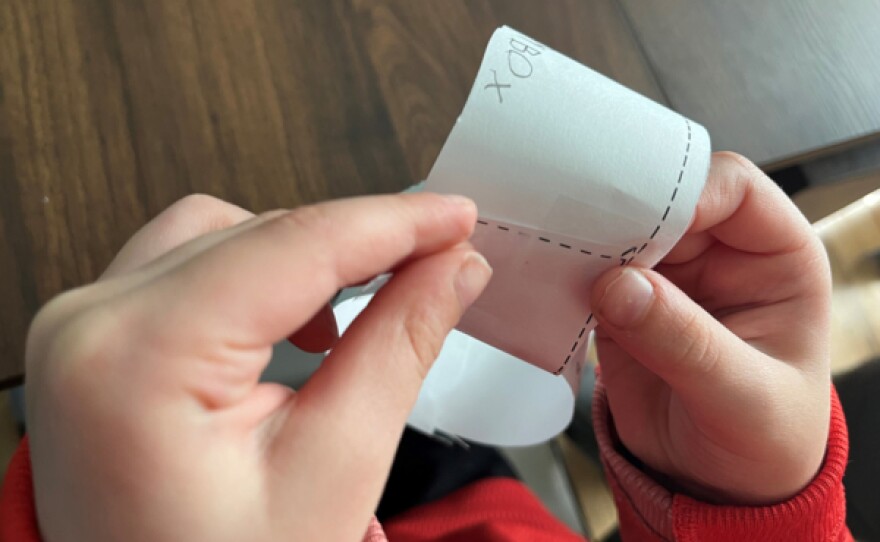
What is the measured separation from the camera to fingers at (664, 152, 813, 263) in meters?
0.45

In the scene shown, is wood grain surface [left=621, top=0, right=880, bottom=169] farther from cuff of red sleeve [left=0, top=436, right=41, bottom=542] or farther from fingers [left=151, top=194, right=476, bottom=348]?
cuff of red sleeve [left=0, top=436, right=41, bottom=542]

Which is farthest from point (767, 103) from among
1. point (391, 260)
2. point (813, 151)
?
point (391, 260)

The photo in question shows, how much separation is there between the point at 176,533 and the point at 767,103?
561 millimetres

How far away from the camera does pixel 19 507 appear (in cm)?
35

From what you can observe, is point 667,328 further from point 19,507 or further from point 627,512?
point 19,507

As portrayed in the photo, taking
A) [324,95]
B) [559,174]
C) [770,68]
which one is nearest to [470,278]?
[559,174]

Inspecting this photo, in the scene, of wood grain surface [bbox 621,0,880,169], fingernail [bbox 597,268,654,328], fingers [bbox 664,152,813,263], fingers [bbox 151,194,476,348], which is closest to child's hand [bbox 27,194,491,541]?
fingers [bbox 151,194,476,348]

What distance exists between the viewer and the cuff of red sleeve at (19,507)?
0.33 m

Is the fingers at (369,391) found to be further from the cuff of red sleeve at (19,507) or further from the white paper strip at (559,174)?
the cuff of red sleeve at (19,507)

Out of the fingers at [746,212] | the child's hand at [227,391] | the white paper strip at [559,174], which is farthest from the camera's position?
the fingers at [746,212]

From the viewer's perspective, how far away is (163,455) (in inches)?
9.7

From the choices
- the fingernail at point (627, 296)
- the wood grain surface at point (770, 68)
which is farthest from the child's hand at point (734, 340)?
the wood grain surface at point (770, 68)

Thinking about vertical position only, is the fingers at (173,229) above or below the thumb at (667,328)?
above

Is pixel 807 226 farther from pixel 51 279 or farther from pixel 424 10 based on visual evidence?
pixel 51 279
